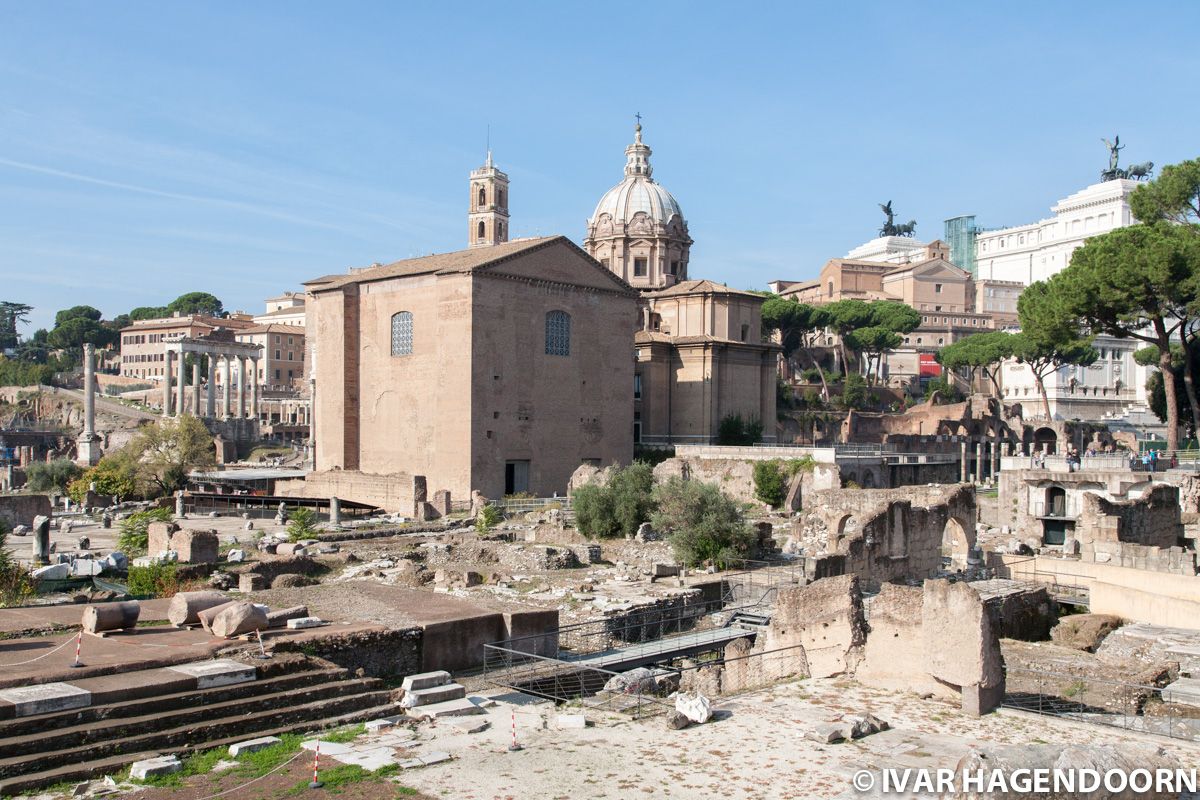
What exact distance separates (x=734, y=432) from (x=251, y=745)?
42815 mm

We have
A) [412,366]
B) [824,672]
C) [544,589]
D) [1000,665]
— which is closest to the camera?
[1000,665]

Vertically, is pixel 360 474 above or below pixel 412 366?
below

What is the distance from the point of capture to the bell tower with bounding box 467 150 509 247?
2744 inches

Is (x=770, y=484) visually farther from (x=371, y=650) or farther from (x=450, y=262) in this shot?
(x=371, y=650)

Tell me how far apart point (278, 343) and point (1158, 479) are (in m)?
76.3

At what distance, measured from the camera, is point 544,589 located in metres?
19.5

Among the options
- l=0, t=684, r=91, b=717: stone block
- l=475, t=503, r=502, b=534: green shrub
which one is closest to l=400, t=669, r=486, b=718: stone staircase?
l=0, t=684, r=91, b=717: stone block

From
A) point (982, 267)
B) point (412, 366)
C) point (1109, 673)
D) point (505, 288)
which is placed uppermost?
point (982, 267)

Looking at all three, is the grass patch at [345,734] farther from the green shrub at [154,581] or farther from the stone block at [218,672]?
the green shrub at [154,581]

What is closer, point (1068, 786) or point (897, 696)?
point (1068, 786)

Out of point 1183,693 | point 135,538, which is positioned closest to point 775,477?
point 135,538

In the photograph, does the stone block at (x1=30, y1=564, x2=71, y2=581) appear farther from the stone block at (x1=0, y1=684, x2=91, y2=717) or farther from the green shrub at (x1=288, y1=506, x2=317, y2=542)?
the green shrub at (x1=288, y1=506, x2=317, y2=542)

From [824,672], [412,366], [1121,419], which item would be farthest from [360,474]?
[1121,419]

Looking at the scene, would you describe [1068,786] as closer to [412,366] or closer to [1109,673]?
[1109,673]
